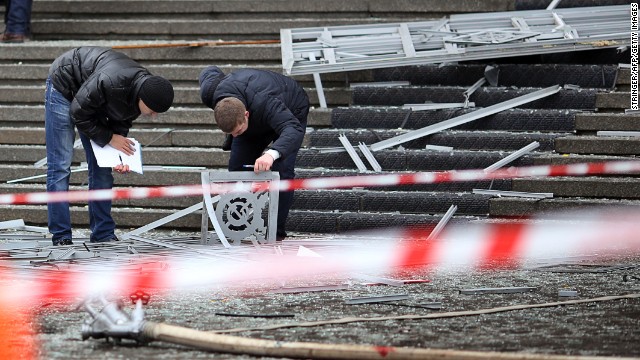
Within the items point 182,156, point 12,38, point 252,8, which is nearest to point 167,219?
point 182,156

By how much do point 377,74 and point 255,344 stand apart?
708cm

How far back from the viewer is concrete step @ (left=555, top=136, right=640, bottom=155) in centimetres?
1108

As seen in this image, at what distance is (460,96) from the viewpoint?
1221cm

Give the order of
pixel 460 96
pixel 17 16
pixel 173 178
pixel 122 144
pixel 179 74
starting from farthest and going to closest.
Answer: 1. pixel 17 16
2. pixel 179 74
3. pixel 460 96
4. pixel 173 178
5. pixel 122 144

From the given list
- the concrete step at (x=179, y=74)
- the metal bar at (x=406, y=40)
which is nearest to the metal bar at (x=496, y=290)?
the metal bar at (x=406, y=40)

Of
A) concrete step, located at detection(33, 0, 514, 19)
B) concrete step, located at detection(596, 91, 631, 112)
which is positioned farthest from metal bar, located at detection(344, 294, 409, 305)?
concrete step, located at detection(33, 0, 514, 19)

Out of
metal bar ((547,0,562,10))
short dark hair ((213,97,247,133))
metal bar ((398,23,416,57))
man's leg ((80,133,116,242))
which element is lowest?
man's leg ((80,133,116,242))

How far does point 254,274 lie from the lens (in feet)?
28.7

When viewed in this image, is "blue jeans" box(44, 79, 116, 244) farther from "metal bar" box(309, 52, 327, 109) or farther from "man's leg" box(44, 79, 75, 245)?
"metal bar" box(309, 52, 327, 109)

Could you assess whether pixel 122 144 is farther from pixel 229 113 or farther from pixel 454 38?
pixel 454 38

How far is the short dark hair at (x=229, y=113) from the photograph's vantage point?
9.13m

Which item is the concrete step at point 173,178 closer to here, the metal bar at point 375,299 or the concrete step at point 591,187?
the concrete step at point 591,187

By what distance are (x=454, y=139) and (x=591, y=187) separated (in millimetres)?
1458

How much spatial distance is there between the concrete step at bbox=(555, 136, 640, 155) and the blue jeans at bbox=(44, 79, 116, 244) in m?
4.11
